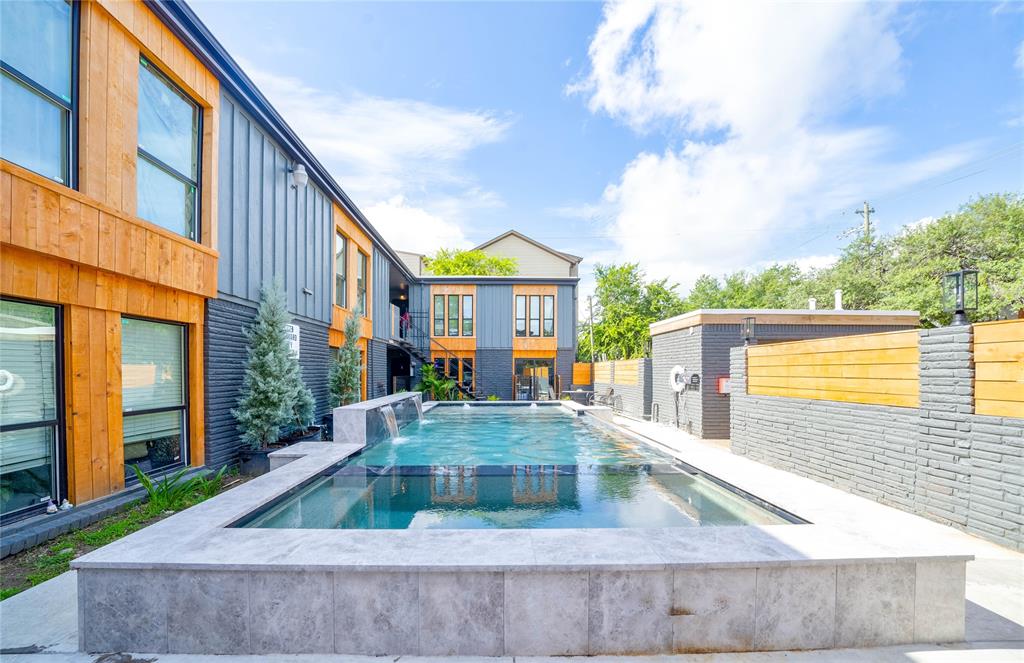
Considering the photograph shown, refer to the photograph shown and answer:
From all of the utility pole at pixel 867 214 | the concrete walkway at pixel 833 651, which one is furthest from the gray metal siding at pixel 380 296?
the utility pole at pixel 867 214

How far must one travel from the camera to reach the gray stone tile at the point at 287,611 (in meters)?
2.22

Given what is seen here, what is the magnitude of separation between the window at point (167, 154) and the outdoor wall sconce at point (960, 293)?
8.50 m

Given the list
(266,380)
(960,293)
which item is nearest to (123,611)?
(266,380)

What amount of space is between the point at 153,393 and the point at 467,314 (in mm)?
13317

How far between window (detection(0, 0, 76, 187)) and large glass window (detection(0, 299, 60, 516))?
48.9 inches

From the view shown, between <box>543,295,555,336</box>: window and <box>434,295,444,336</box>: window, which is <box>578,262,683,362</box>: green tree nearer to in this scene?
<box>543,295,555,336</box>: window

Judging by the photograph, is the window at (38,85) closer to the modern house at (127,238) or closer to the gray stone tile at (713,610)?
the modern house at (127,238)

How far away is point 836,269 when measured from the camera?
83.4ft

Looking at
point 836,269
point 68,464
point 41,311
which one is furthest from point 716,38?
point 836,269

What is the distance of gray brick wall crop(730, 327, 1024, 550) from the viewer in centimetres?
352

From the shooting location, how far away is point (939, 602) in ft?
7.74

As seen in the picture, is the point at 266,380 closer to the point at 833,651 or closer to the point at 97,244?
the point at 97,244

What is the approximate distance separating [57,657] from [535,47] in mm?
15034

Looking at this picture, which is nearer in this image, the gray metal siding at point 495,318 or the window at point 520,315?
the gray metal siding at point 495,318
